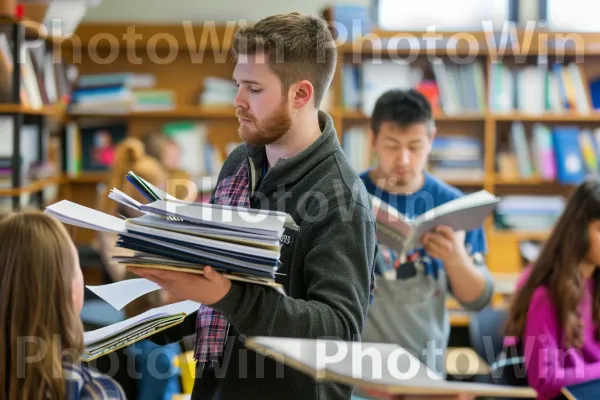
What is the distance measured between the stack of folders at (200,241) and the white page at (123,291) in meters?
0.21

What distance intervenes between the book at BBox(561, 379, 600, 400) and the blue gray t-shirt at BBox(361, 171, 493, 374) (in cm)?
35

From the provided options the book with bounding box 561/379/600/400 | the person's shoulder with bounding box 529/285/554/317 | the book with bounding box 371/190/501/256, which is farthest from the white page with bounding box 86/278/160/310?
the person's shoulder with bounding box 529/285/554/317

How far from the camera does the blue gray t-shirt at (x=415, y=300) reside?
7.57ft

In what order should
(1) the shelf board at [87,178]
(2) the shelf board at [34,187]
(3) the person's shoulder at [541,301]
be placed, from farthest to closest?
(1) the shelf board at [87,178], (2) the shelf board at [34,187], (3) the person's shoulder at [541,301]

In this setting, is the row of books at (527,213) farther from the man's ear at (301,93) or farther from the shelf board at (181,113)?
the man's ear at (301,93)

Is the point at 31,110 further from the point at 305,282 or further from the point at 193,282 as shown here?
the point at 193,282

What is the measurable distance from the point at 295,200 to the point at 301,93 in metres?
0.19

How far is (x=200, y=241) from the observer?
117 cm

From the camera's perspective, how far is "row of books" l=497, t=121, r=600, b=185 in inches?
178

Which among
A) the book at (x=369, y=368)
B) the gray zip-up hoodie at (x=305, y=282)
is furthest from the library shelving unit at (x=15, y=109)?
the book at (x=369, y=368)

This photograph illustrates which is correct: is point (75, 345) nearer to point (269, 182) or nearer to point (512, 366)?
point (269, 182)

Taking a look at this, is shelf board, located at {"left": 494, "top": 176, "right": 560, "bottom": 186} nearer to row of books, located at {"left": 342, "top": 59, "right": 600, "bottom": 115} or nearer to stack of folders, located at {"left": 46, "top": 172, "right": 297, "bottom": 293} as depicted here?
row of books, located at {"left": 342, "top": 59, "right": 600, "bottom": 115}

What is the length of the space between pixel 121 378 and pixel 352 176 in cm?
115

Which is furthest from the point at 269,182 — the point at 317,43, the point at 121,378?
the point at 121,378
